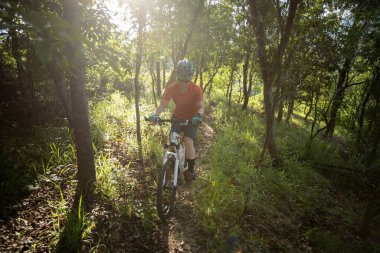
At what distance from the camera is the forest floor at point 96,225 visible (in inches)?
137

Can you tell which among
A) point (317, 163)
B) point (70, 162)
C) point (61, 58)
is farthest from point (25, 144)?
point (317, 163)

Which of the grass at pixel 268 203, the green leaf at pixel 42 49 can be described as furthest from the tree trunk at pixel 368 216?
the green leaf at pixel 42 49

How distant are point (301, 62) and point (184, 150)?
6879 mm

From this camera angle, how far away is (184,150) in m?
4.95

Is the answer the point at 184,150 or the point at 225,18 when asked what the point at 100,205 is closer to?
the point at 184,150

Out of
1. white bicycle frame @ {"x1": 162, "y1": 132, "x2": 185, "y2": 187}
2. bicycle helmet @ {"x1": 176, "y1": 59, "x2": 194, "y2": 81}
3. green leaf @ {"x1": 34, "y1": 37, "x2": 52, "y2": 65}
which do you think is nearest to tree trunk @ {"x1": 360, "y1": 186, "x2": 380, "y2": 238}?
white bicycle frame @ {"x1": 162, "y1": 132, "x2": 185, "y2": 187}

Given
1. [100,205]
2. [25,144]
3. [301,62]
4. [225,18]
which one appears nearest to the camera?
[100,205]

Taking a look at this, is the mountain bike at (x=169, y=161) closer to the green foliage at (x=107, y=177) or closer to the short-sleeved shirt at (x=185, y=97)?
the short-sleeved shirt at (x=185, y=97)

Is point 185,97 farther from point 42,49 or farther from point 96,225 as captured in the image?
point 42,49

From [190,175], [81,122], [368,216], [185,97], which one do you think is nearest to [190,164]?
[190,175]

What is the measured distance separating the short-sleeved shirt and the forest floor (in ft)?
6.00

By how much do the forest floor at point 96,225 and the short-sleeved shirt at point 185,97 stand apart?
6.00 ft

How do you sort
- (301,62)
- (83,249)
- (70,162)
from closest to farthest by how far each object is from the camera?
1. (83,249)
2. (70,162)
3. (301,62)

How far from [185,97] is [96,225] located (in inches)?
109
